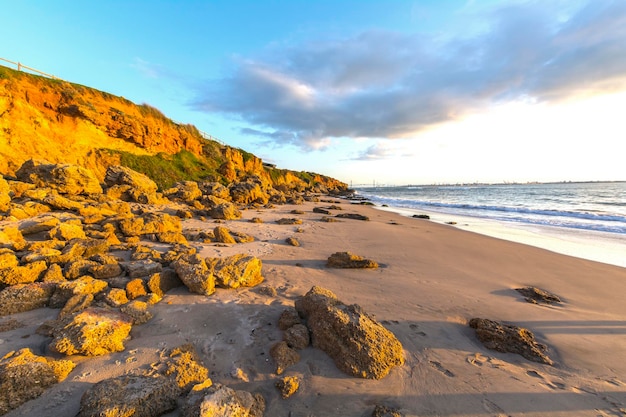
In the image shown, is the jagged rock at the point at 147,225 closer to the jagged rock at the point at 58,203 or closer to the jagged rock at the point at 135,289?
the jagged rock at the point at 58,203

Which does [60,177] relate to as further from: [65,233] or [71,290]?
[71,290]

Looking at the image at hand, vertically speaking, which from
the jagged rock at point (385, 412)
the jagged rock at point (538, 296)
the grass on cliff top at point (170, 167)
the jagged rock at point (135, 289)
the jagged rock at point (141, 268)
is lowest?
the jagged rock at point (538, 296)

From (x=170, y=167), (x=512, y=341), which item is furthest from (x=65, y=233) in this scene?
(x=170, y=167)

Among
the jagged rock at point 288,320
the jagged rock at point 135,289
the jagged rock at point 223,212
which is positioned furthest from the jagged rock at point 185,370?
the jagged rock at point 223,212

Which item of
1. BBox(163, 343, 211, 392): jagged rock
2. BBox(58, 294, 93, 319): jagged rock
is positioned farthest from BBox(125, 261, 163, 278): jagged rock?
BBox(163, 343, 211, 392): jagged rock

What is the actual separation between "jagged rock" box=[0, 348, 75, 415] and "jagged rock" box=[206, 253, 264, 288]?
265 cm

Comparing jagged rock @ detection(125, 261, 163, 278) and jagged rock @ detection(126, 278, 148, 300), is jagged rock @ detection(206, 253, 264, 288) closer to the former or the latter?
jagged rock @ detection(125, 261, 163, 278)

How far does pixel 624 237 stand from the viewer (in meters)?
13.8

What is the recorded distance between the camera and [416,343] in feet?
13.9

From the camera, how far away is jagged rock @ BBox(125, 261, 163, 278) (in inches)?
220

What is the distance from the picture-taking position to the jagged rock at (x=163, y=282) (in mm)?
5281

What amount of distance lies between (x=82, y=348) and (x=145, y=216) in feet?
23.9

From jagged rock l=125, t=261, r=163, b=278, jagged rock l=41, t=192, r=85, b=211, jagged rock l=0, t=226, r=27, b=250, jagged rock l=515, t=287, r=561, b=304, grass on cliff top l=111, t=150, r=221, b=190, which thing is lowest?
jagged rock l=515, t=287, r=561, b=304

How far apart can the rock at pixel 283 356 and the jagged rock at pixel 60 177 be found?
16.5m
